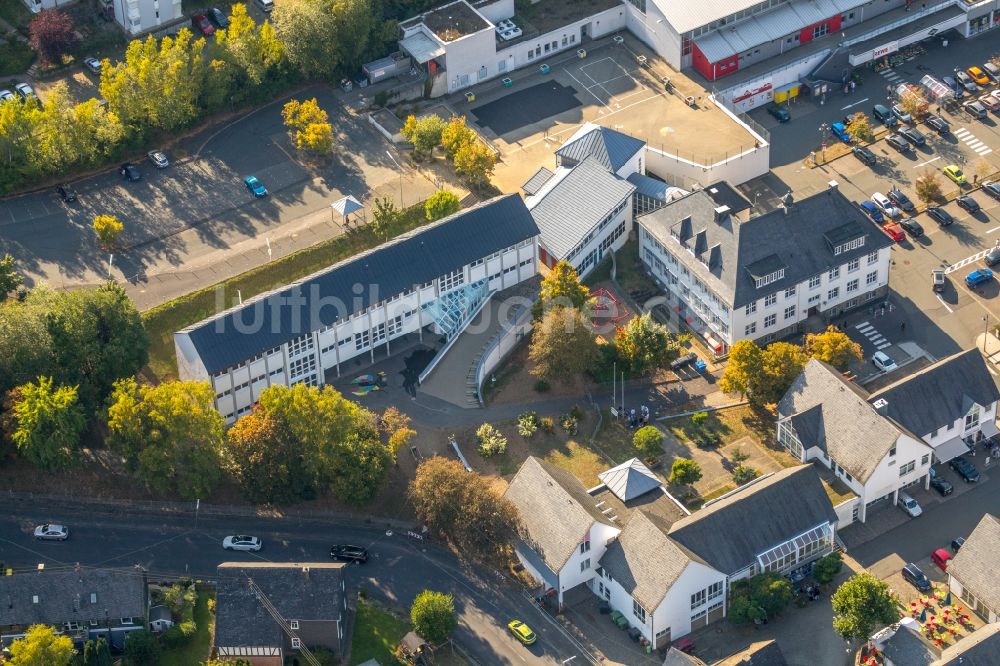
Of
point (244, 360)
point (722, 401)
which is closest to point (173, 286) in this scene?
point (244, 360)

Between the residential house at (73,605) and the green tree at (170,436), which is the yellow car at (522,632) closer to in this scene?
the green tree at (170,436)

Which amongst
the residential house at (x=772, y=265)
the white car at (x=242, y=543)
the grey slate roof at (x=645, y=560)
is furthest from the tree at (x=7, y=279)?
the residential house at (x=772, y=265)

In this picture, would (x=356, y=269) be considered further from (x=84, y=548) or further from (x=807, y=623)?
(x=807, y=623)

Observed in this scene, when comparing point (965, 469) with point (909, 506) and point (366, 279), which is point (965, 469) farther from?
point (366, 279)

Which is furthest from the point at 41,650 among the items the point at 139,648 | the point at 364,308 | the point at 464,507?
the point at 364,308

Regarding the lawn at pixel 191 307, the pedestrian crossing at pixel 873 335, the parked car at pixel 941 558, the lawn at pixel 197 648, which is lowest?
the parked car at pixel 941 558

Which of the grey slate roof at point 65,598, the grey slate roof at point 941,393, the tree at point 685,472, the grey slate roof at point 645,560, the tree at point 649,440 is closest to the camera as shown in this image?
the grey slate roof at point 65,598
